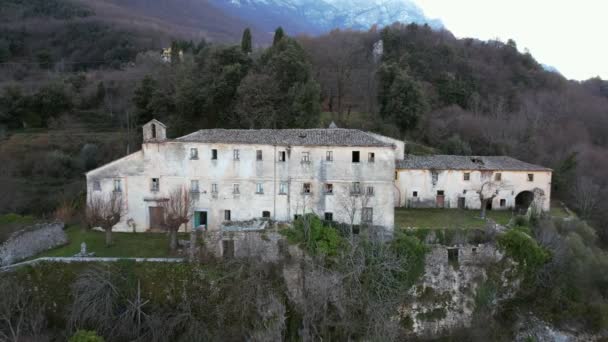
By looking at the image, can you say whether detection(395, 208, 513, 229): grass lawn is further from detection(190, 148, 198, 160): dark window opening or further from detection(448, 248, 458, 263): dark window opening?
detection(190, 148, 198, 160): dark window opening

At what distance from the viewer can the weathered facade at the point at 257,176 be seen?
1008 inches

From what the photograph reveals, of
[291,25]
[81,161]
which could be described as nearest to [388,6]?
[291,25]

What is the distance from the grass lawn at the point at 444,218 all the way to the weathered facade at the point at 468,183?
98cm

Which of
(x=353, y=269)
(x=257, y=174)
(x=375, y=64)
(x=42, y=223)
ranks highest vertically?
(x=375, y=64)

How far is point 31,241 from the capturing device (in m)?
25.1

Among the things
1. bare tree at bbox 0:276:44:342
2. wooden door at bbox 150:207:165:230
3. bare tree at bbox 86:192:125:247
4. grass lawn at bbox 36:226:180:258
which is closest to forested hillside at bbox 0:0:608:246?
grass lawn at bbox 36:226:180:258

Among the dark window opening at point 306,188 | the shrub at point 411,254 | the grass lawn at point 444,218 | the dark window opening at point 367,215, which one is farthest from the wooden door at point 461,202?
the dark window opening at point 306,188

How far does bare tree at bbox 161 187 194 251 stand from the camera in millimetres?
23764

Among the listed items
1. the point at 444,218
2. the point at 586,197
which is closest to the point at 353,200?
the point at 444,218

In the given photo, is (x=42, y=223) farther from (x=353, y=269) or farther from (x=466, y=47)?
(x=466, y=47)

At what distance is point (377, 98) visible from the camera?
48719 mm

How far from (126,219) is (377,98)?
31416mm

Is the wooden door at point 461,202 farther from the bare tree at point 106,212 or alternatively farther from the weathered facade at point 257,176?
the bare tree at point 106,212

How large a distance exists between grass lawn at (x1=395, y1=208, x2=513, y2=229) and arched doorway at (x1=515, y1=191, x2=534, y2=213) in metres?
1.40
